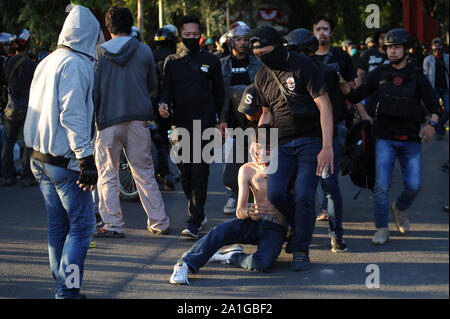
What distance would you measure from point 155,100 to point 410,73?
9.32 ft

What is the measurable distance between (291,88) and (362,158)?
1663 mm


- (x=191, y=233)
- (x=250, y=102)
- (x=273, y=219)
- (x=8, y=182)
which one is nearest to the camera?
(x=273, y=219)

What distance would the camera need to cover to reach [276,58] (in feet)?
18.8

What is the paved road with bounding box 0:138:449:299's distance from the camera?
5312 mm

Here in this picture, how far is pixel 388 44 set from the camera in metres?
6.47

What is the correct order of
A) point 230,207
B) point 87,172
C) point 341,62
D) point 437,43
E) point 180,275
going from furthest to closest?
1. point 437,43
2. point 230,207
3. point 341,62
4. point 180,275
5. point 87,172

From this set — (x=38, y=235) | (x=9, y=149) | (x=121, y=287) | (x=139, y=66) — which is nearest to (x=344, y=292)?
(x=121, y=287)

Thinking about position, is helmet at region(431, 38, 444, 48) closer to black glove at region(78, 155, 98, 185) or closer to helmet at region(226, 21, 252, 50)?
helmet at region(226, 21, 252, 50)

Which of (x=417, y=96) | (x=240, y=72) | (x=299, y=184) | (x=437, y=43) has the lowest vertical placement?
(x=299, y=184)

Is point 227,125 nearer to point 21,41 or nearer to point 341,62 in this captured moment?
point 341,62

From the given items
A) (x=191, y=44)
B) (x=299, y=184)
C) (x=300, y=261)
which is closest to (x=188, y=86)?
(x=191, y=44)

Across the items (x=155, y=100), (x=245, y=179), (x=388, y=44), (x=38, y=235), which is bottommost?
(x=38, y=235)
